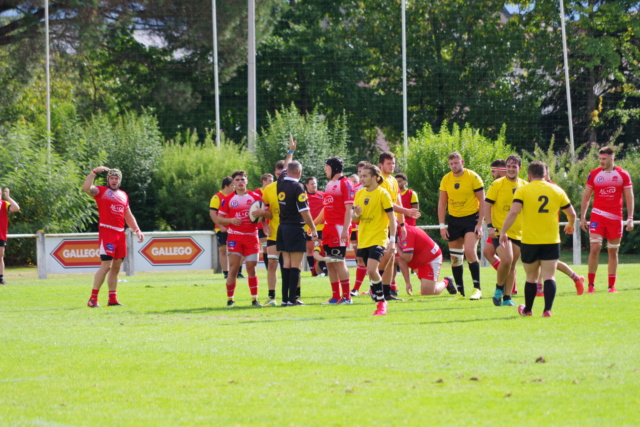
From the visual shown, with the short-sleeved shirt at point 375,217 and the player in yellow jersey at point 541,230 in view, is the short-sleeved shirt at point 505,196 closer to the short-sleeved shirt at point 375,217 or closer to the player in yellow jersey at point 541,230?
the short-sleeved shirt at point 375,217

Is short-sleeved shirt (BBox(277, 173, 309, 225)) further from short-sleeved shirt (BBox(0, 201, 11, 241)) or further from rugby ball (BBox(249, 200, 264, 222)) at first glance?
short-sleeved shirt (BBox(0, 201, 11, 241))

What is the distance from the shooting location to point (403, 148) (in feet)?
109

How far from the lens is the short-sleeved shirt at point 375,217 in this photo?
11.6 m

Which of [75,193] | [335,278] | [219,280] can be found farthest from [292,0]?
[335,278]

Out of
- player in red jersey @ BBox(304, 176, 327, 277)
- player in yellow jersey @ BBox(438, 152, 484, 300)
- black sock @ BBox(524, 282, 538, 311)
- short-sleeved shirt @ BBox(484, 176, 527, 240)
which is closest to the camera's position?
black sock @ BBox(524, 282, 538, 311)

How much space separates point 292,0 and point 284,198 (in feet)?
114

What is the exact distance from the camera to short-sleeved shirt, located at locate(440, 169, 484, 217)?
1362 centimetres

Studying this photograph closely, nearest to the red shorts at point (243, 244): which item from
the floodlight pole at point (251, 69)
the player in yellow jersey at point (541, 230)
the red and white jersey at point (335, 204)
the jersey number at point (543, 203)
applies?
the red and white jersey at point (335, 204)

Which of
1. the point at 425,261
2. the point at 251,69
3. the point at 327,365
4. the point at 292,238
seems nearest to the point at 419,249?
the point at 425,261

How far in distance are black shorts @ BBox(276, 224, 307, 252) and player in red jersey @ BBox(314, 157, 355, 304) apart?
0.59 m

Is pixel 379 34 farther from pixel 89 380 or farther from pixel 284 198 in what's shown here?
pixel 89 380

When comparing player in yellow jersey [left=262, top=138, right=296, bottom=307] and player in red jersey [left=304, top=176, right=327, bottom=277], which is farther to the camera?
player in red jersey [left=304, top=176, right=327, bottom=277]

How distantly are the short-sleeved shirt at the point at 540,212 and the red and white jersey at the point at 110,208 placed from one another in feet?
21.0

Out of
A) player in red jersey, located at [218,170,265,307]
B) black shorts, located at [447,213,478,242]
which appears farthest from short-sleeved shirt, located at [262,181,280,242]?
black shorts, located at [447,213,478,242]
